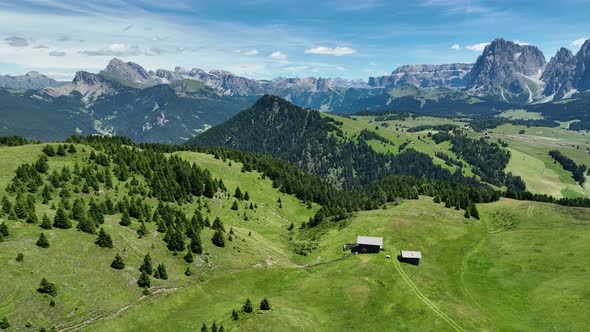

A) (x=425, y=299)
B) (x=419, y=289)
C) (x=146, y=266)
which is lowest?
(x=419, y=289)

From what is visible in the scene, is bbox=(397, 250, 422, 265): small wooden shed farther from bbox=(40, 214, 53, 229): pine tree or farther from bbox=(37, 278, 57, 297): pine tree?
bbox=(40, 214, 53, 229): pine tree

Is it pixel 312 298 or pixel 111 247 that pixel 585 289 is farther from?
pixel 111 247

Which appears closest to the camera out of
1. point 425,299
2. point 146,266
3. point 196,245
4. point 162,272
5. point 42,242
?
point 42,242

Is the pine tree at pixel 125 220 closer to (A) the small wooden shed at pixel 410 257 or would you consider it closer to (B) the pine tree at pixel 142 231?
(B) the pine tree at pixel 142 231

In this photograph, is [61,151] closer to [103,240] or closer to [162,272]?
[103,240]

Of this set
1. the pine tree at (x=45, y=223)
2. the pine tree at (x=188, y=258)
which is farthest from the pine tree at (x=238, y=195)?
the pine tree at (x=45, y=223)

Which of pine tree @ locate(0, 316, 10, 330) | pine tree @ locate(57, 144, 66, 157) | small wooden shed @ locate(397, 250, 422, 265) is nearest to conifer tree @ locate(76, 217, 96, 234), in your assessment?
pine tree @ locate(0, 316, 10, 330)

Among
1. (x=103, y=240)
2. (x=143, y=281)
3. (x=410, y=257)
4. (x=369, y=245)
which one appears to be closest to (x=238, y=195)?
(x=369, y=245)
